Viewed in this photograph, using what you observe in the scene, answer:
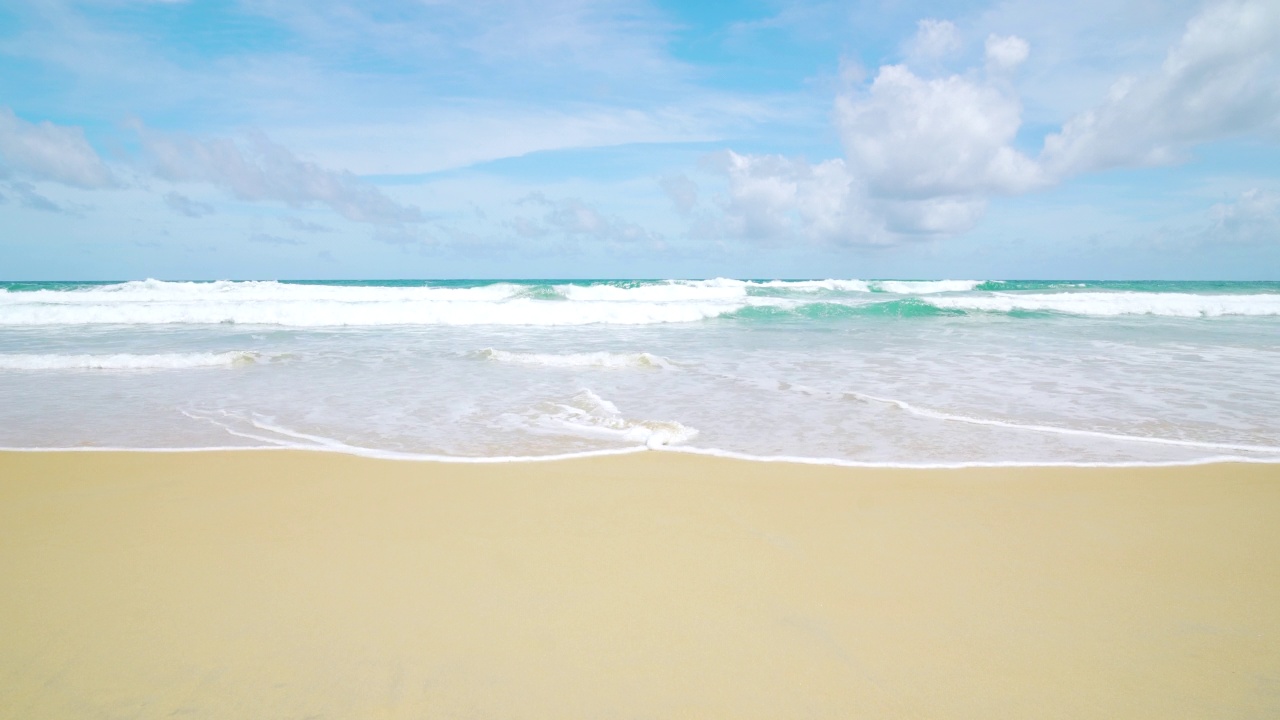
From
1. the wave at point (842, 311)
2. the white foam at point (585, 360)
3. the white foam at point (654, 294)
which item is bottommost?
the white foam at point (585, 360)

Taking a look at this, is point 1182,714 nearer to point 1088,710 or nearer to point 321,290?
point 1088,710

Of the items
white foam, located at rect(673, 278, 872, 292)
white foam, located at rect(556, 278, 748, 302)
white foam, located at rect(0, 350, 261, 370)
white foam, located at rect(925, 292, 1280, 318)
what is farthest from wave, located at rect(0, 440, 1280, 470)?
white foam, located at rect(673, 278, 872, 292)

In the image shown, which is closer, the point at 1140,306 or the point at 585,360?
the point at 585,360

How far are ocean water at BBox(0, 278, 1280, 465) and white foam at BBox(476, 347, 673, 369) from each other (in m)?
0.06

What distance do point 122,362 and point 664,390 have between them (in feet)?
24.7

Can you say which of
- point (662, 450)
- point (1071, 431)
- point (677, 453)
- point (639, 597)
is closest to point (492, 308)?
point (662, 450)

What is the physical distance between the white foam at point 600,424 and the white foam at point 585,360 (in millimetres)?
2857

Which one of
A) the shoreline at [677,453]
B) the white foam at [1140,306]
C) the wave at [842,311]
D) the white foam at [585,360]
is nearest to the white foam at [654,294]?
the wave at [842,311]

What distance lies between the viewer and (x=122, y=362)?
9.24m

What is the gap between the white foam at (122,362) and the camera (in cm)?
912

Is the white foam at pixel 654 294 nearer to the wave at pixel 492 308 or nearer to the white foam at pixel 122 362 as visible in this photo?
the wave at pixel 492 308

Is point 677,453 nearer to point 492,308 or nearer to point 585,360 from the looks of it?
point 585,360

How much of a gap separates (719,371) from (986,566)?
20.4ft

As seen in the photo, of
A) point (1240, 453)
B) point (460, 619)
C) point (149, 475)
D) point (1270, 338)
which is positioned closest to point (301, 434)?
point (149, 475)
